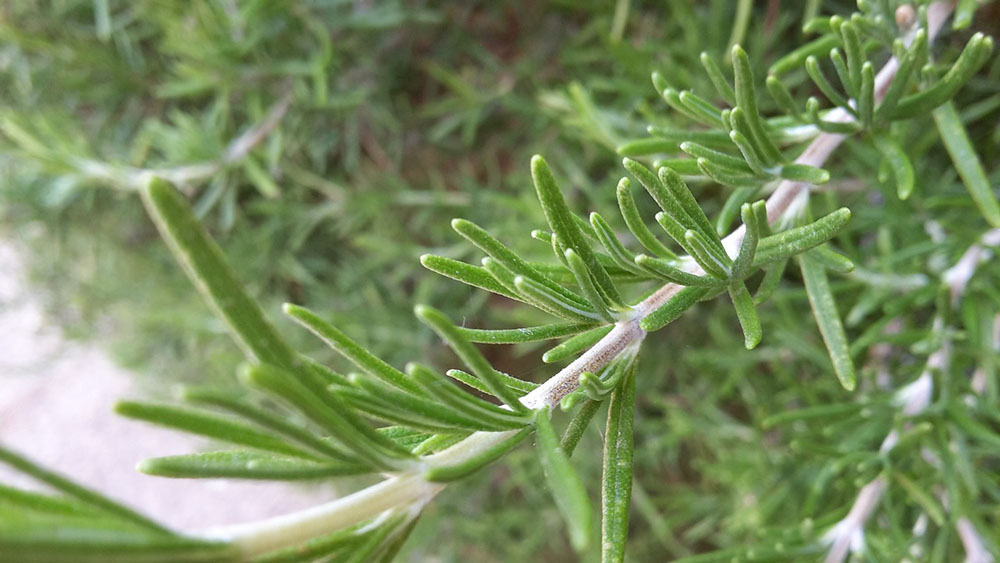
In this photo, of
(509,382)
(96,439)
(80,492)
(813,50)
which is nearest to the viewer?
(80,492)

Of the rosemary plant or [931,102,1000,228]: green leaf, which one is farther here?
[931,102,1000,228]: green leaf

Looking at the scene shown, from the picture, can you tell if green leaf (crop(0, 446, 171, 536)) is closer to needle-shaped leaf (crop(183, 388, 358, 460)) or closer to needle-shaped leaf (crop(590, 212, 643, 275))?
needle-shaped leaf (crop(183, 388, 358, 460))

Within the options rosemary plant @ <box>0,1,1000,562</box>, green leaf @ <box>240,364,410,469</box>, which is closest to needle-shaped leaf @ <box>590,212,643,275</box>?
rosemary plant @ <box>0,1,1000,562</box>

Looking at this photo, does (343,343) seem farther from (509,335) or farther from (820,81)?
(820,81)

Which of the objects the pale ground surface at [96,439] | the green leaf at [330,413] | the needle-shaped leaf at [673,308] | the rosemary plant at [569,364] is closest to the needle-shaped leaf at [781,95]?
the rosemary plant at [569,364]

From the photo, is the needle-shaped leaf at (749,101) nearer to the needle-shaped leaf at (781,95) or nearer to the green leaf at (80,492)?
the needle-shaped leaf at (781,95)

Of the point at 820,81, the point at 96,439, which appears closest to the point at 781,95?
the point at 820,81
